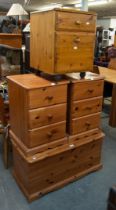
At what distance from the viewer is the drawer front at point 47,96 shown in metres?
1.74

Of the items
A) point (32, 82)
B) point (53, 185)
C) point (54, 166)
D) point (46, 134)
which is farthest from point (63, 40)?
point (53, 185)

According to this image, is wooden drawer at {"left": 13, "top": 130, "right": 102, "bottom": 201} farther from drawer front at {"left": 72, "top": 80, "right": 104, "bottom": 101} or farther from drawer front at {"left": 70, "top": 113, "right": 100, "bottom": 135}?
drawer front at {"left": 72, "top": 80, "right": 104, "bottom": 101}

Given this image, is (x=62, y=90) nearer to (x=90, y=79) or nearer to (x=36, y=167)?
(x=90, y=79)

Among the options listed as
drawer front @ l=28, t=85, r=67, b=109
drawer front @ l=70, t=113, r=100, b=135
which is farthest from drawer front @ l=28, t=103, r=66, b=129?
drawer front @ l=70, t=113, r=100, b=135

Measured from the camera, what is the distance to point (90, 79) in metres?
2.05

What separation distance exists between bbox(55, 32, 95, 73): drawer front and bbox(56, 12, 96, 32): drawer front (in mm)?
47

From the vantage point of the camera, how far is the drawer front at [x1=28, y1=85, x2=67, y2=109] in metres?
1.74

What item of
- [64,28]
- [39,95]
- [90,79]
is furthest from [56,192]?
[64,28]

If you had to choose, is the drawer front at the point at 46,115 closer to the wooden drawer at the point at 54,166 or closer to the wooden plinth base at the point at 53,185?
the wooden drawer at the point at 54,166

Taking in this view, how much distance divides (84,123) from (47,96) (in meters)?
0.53

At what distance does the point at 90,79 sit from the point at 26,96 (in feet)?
2.14

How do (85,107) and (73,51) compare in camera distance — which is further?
(85,107)

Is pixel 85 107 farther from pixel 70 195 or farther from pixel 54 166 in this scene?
pixel 70 195

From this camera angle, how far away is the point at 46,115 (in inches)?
73.0
